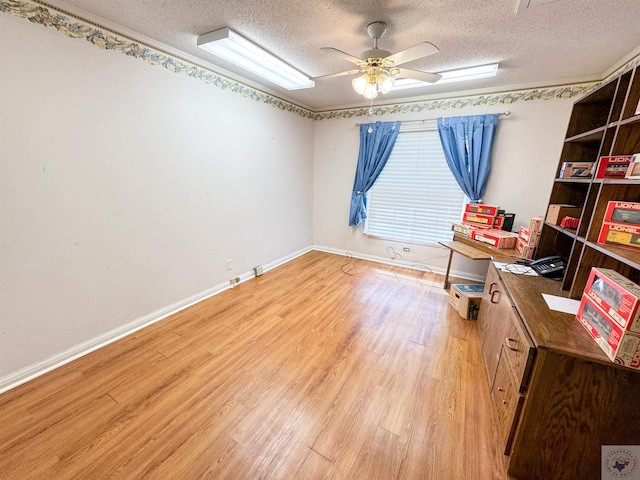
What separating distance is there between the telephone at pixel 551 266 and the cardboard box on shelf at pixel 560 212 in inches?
10.8

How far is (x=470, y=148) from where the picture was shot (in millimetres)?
3160

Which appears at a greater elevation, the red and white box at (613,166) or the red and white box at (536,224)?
the red and white box at (613,166)

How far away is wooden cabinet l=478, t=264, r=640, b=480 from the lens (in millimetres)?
1026

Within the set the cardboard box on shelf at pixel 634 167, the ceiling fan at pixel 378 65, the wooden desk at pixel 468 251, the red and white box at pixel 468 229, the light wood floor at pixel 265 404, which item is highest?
the ceiling fan at pixel 378 65

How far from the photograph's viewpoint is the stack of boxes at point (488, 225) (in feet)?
8.43

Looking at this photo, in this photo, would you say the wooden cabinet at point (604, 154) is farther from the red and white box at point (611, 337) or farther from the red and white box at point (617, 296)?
the red and white box at point (611, 337)

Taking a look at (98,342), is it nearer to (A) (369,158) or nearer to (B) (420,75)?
(B) (420,75)

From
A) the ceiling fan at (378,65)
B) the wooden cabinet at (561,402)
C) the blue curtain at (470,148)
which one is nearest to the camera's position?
the wooden cabinet at (561,402)

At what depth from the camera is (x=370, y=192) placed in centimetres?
409

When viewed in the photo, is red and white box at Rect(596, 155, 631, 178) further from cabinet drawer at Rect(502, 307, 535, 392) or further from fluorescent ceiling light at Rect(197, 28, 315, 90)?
fluorescent ceiling light at Rect(197, 28, 315, 90)

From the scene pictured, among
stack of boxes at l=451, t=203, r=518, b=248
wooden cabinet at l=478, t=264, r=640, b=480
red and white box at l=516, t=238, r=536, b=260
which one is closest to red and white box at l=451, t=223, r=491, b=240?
stack of boxes at l=451, t=203, r=518, b=248

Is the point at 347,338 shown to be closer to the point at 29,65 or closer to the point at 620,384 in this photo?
the point at 620,384

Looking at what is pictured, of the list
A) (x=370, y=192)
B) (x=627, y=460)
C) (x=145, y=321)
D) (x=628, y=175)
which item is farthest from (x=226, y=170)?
(x=627, y=460)

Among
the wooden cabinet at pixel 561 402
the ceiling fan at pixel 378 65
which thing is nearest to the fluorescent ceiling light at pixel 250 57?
the ceiling fan at pixel 378 65
